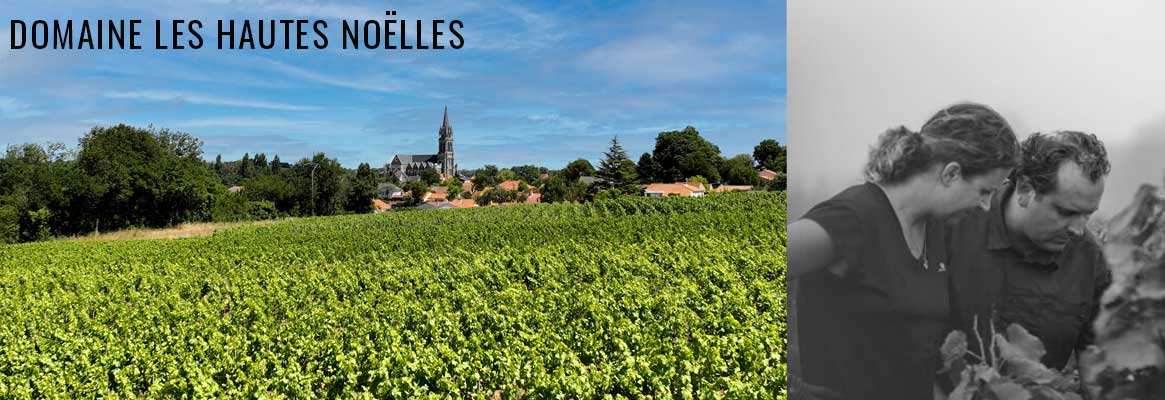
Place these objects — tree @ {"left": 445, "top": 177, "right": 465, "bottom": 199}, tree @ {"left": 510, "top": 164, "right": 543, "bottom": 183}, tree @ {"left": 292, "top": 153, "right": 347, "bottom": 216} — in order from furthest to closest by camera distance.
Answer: tree @ {"left": 510, "top": 164, "right": 543, "bottom": 183} → tree @ {"left": 445, "top": 177, "right": 465, "bottom": 199} → tree @ {"left": 292, "top": 153, "right": 347, "bottom": 216}

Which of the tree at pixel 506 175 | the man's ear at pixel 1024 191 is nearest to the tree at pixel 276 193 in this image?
the tree at pixel 506 175

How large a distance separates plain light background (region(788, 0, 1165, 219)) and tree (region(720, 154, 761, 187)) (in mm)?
77215

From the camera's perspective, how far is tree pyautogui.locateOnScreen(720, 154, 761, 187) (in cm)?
7969

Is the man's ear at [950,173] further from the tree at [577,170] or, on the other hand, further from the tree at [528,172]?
the tree at [528,172]

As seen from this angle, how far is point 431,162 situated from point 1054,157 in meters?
135

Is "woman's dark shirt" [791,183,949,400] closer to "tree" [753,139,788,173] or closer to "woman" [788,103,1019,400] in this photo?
"woman" [788,103,1019,400]

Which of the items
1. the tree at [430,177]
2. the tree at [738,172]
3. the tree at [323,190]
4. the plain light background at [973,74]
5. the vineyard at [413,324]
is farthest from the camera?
the tree at [430,177]

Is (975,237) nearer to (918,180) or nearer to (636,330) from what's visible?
(918,180)

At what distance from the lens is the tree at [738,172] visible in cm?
7969

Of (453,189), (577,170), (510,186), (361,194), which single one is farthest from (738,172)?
(361,194)

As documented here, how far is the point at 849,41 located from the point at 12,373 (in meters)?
10.8

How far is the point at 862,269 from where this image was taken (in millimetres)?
1799

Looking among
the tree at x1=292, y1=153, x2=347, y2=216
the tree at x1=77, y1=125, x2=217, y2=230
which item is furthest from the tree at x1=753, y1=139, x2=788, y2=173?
the tree at x1=77, y1=125, x2=217, y2=230

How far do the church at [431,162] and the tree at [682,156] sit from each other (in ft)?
169
